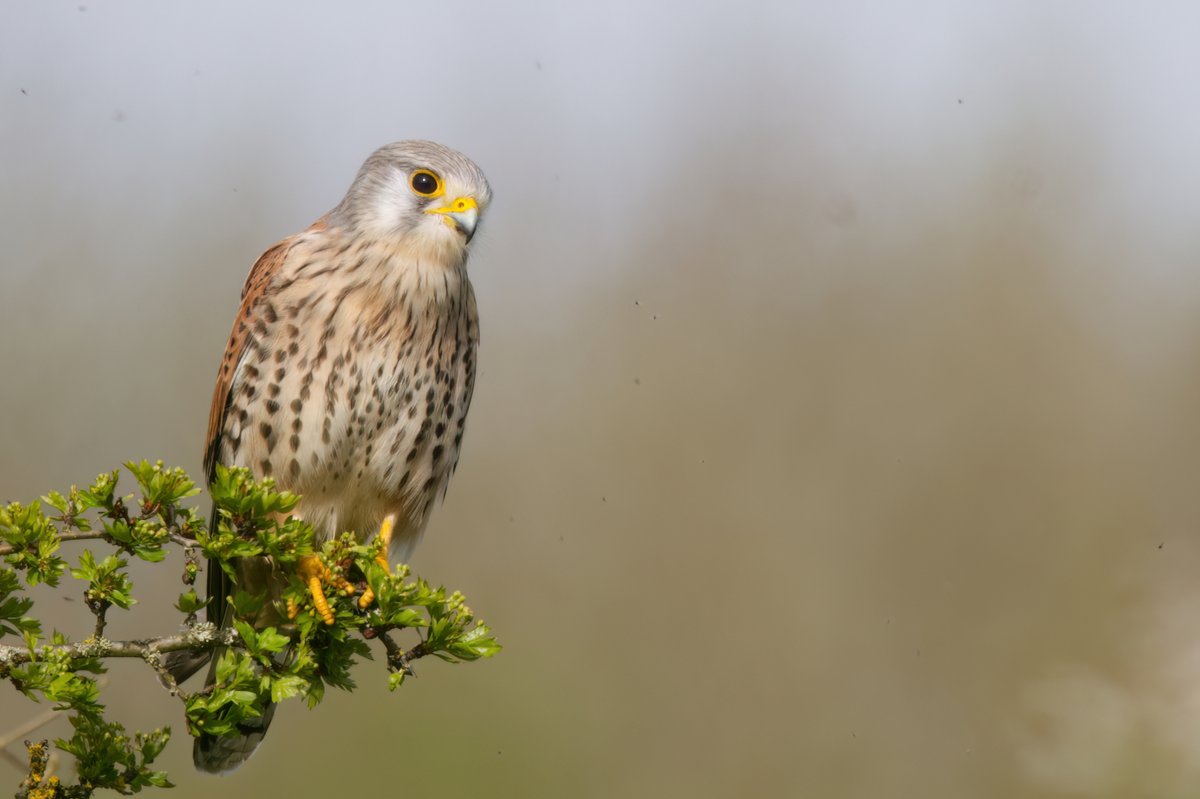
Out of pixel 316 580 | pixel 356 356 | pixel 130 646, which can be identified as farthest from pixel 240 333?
pixel 130 646

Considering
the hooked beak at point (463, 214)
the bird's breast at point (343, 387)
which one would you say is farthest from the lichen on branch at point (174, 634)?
the hooked beak at point (463, 214)

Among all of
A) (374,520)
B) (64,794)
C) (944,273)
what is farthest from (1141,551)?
(64,794)

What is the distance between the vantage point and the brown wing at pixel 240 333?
3.51m

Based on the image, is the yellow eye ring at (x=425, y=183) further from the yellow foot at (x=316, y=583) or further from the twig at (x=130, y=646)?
the twig at (x=130, y=646)

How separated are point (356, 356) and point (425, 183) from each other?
0.50m

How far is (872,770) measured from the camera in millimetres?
7035

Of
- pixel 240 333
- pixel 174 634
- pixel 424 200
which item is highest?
pixel 424 200

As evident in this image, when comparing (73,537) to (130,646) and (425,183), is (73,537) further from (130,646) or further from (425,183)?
(425,183)

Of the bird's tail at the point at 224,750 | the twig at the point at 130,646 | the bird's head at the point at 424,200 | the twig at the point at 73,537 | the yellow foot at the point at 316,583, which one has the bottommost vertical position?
the bird's tail at the point at 224,750

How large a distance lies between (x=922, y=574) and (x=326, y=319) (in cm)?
451

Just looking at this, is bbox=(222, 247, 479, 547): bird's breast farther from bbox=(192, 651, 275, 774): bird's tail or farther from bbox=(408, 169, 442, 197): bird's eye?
bbox=(192, 651, 275, 774): bird's tail

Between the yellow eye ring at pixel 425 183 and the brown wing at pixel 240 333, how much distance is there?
0.41 m

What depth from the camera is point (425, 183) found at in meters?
3.49

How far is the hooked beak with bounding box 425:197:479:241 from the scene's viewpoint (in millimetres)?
3410
